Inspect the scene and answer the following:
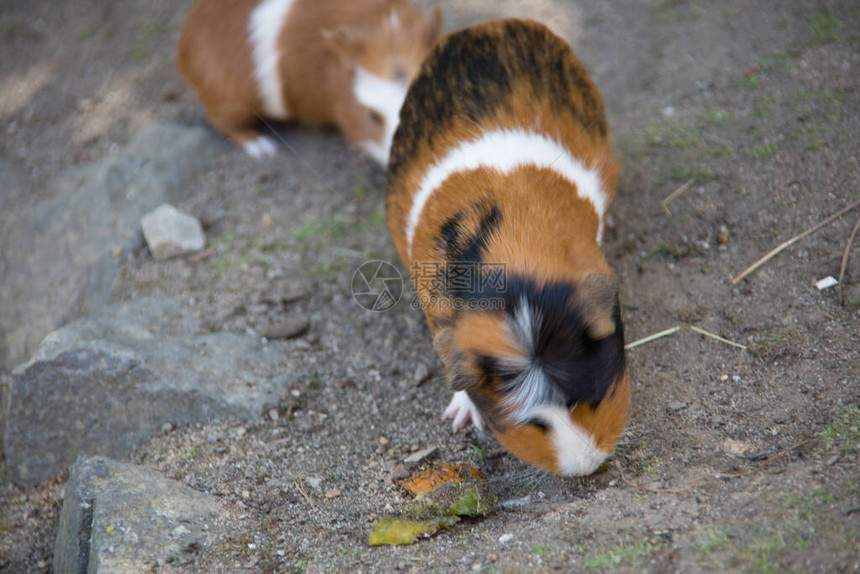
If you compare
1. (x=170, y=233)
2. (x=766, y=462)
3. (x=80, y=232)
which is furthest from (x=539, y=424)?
(x=80, y=232)

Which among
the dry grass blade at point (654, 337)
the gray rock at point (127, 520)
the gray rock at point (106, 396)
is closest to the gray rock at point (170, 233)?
the gray rock at point (106, 396)

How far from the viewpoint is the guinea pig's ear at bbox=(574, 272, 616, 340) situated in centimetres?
229

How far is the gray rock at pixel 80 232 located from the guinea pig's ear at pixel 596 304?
277cm

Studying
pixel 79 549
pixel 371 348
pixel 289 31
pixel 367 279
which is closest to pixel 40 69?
pixel 289 31

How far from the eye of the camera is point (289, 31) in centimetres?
491

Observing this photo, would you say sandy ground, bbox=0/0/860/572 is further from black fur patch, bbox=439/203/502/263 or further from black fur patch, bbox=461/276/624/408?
black fur patch, bbox=439/203/502/263

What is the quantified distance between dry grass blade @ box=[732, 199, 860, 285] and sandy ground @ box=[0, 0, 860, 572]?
0.04m

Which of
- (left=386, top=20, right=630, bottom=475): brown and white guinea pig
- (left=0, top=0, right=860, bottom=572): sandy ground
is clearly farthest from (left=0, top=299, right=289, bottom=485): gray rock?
(left=386, top=20, right=630, bottom=475): brown and white guinea pig

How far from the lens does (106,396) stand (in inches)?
123

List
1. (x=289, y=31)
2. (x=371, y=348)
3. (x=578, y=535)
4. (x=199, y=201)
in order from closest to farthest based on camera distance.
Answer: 1. (x=578, y=535)
2. (x=371, y=348)
3. (x=199, y=201)
4. (x=289, y=31)

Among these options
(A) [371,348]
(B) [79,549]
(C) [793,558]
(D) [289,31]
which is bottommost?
(A) [371,348]

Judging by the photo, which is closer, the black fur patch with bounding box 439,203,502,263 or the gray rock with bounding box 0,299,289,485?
the black fur patch with bounding box 439,203,502,263

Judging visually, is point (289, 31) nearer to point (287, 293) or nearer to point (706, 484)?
point (287, 293)

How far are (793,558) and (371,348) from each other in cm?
206
